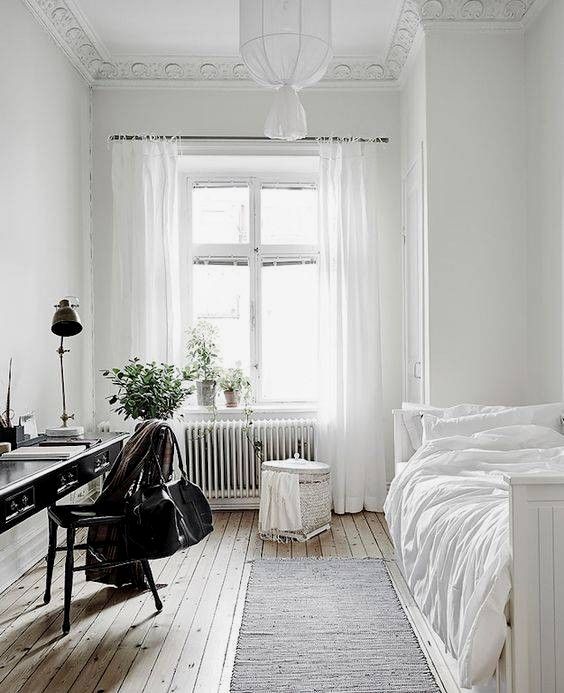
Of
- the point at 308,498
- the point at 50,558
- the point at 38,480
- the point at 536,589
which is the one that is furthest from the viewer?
the point at 308,498

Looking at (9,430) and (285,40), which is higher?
(285,40)

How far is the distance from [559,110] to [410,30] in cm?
123

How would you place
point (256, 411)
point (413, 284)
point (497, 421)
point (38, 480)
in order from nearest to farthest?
point (38, 480) < point (497, 421) < point (413, 284) < point (256, 411)

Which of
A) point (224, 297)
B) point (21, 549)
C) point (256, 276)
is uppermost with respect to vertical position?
point (256, 276)

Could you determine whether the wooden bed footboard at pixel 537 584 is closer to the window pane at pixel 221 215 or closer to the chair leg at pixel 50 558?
the chair leg at pixel 50 558

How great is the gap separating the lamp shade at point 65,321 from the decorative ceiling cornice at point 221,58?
173 cm

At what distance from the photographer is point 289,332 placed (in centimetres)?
571

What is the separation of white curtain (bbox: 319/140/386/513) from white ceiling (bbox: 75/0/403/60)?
0.98 m

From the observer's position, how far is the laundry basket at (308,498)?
4.61m

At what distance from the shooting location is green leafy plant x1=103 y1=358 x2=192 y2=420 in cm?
465

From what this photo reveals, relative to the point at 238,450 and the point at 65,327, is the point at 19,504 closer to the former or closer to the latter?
the point at 65,327

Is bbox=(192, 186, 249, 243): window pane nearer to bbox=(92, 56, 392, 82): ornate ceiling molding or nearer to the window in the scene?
the window

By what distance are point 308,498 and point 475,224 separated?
2.00 meters

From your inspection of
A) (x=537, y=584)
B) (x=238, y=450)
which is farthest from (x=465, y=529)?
(x=238, y=450)
